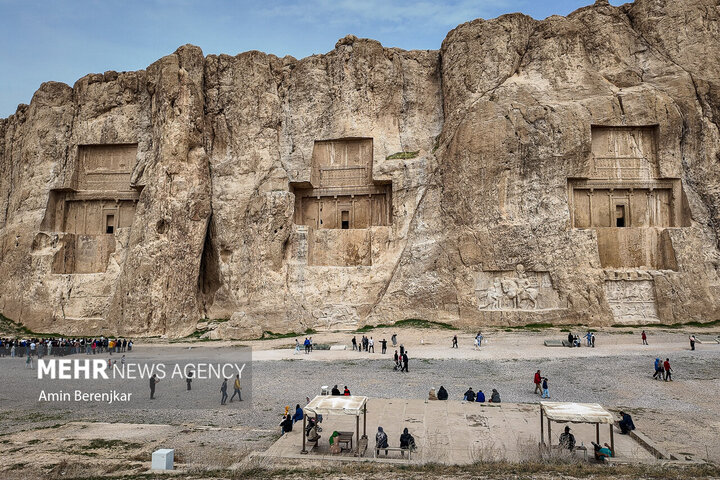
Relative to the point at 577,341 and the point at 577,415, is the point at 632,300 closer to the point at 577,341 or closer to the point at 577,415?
the point at 577,341

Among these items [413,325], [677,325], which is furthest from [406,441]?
[677,325]

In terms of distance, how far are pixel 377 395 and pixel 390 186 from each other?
928 inches

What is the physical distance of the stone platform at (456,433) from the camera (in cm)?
1116

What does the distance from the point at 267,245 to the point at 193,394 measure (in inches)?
756

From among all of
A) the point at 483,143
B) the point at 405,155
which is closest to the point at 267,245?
the point at 405,155

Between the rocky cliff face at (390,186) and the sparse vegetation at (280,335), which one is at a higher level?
the rocky cliff face at (390,186)

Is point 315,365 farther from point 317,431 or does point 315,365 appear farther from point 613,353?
point 613,353

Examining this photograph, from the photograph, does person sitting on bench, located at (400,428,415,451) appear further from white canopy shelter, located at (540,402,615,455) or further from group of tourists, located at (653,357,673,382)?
group of tourists, located at (653,357,673,382)

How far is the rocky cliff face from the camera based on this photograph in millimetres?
33469

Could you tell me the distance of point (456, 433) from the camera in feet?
41.4

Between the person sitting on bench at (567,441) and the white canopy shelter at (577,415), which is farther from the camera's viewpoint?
the person sitting on bench at (567,441)

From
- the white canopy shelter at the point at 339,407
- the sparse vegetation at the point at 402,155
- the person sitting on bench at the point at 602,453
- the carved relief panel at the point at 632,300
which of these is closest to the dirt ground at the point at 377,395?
the person sitting on bench at the point at 602,453

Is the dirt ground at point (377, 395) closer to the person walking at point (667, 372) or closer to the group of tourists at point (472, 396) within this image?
the person walking at point (667, 372)

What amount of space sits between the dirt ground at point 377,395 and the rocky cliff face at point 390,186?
4495 mm
